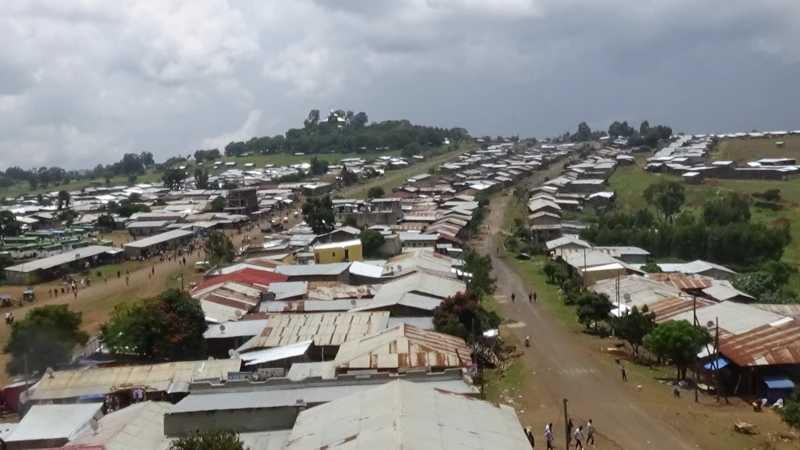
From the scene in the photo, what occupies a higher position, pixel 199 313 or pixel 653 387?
pixel 199 313

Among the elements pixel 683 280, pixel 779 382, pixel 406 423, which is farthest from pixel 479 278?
pixel 406 423

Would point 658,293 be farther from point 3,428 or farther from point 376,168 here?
point 376,168

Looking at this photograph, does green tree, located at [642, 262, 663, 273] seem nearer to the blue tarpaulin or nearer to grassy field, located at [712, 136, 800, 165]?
Answer: the blue tarpaulin

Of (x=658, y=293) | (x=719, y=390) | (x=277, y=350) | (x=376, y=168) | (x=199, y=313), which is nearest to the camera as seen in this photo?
(x=719, y=390)

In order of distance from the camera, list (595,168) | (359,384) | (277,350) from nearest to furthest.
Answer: (359,384) → (277,350) → (595,168)

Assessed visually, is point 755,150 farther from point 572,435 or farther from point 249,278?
point 572,435

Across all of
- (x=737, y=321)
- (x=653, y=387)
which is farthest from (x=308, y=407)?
(x=737, y=321)

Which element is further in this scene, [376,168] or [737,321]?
[376,168]

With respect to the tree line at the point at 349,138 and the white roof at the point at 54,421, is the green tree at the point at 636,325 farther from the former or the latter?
the tree line at the point at 349,138
